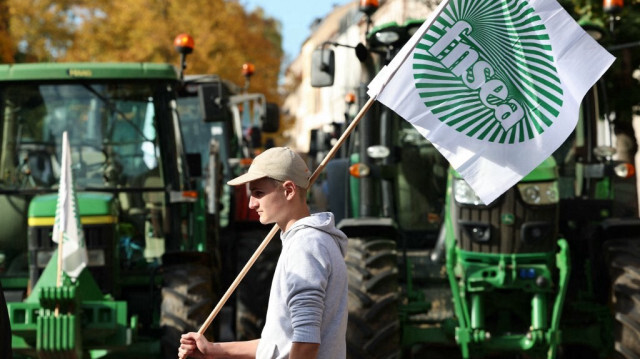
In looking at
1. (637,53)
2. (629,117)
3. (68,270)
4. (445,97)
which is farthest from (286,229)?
(637,53)

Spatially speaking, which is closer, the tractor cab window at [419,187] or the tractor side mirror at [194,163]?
the tractor cab window at [419,187]

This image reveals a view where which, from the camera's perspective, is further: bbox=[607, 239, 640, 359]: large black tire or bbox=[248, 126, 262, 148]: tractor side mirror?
bbox=[248, 126, 262, 148]: tractor side mirror

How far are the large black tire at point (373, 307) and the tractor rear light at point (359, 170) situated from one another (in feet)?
3.22

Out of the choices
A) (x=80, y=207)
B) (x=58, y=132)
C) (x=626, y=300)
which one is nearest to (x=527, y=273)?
(x=626, y=300)

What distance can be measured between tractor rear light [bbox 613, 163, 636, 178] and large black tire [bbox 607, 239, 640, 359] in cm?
91

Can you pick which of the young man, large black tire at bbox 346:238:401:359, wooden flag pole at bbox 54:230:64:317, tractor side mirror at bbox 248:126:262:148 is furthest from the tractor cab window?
tractor side mirror at bbox 248:126:262:148

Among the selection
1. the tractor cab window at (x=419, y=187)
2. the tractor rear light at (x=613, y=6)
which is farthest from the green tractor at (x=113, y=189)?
the tractor rear light at (x=613, y=6)

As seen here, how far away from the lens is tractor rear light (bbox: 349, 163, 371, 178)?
9.50 m

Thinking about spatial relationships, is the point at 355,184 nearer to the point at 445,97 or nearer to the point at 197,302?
the point at 197,302

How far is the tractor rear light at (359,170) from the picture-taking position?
31.2 ft

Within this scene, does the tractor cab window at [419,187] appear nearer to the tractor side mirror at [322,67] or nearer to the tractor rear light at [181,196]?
the tractor side mirror at [322,67]

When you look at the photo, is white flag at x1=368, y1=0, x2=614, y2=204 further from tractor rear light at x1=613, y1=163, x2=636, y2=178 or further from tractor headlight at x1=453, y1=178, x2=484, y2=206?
tractor rear light at x1=613, y1=163, x2=636, y2=178

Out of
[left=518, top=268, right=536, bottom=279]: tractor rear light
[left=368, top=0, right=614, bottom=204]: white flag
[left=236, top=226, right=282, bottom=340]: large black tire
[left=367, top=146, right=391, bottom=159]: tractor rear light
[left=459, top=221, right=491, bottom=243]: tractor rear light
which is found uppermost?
[left=368, top=0, right=614, bottom=204]: white flag

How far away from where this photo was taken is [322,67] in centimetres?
891
